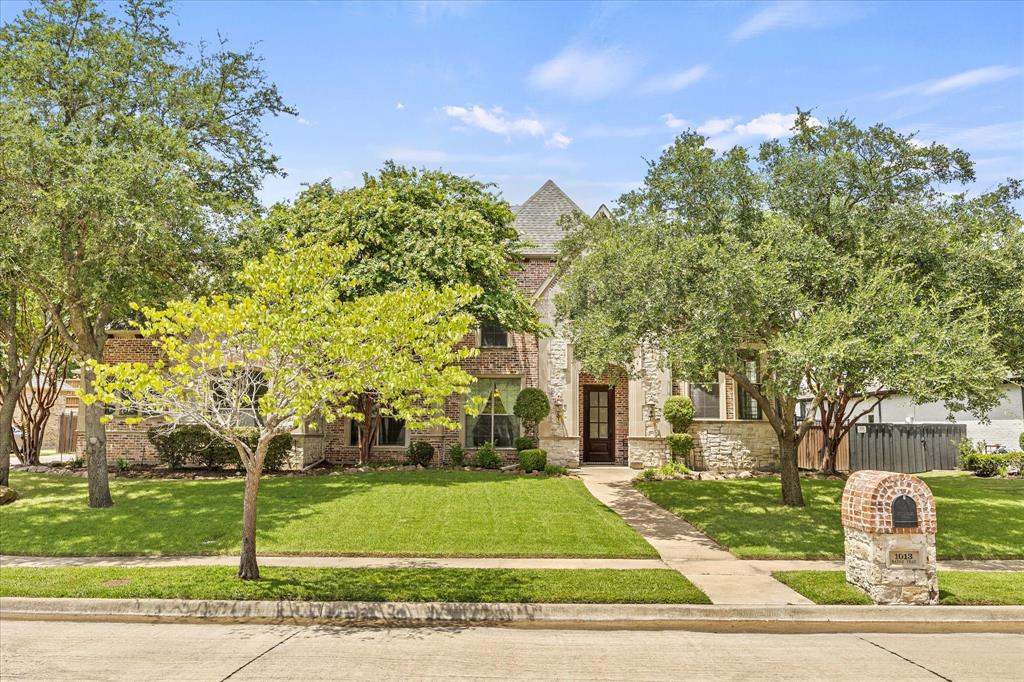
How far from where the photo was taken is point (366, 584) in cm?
937

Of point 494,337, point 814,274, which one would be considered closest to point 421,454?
point 494,337

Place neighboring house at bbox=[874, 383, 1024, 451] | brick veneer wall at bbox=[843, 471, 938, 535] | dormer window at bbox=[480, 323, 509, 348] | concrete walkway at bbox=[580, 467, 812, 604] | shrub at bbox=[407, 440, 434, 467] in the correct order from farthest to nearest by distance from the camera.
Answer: neighboring house at bbox=[874, 383, 1024, 451] < dormer window at bbox=[480, 323, 509, 348] < shrub at bbox=[407, 440, 434, 467] < concrete walkway at bbox=[580, 467, 812, 604] < brick veneer wall at bbox=[843, 471, 938, 535]

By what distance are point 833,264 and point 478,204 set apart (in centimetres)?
1115

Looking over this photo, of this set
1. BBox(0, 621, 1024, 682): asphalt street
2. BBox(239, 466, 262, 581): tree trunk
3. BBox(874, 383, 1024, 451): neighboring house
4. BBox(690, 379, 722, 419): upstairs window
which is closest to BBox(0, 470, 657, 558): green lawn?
BBox(239, 466, 262, 581): tree trunk

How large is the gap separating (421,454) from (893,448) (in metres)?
16.6

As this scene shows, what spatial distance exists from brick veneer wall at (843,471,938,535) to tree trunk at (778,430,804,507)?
6117 mm

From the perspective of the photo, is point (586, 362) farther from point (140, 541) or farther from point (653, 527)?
point (140, 541)

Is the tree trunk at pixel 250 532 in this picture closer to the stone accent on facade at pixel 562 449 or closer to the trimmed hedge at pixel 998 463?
the stone accent on facade at pixel 562 449

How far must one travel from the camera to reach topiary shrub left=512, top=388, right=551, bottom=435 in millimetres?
21750

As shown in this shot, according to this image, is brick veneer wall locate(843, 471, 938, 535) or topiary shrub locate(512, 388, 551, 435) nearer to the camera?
brick veneer wall locate(843, 471, 938, 535)

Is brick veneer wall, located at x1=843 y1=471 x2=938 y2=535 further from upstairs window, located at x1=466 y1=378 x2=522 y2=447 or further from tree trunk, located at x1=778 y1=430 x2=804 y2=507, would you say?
upstairs window, located at x1=466 y1=378 x2=522 y2=447

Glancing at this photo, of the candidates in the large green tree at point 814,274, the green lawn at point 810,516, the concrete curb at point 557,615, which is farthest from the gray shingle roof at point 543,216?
the concrete curb at point 557,615

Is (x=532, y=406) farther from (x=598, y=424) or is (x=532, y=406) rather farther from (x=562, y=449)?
(x=598, y=424)

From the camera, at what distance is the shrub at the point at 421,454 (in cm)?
2155
